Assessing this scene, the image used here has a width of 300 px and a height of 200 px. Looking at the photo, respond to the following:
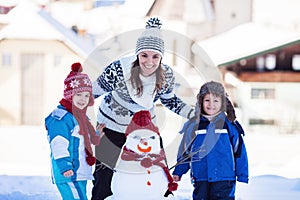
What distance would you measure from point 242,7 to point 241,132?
1201cm

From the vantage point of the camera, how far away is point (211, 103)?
2.63 meters

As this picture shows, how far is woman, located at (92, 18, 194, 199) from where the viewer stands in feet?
8.59

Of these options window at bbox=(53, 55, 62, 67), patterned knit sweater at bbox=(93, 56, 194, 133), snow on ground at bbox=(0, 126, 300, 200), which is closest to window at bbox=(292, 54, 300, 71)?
snow on ground at bbox=(0, 126, 300, 200)

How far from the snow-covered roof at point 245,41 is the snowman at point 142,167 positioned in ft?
22.5

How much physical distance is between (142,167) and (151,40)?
632mm

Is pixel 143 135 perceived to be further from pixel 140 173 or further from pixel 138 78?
pixel 138 78

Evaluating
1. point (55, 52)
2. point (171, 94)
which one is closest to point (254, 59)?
point (55, 52)

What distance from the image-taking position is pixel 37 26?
1056 centimetres

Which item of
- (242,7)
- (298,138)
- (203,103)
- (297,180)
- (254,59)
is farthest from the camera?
(242,7)

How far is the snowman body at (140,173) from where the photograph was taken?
245 cm

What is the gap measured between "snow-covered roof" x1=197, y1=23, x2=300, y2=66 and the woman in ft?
21.7

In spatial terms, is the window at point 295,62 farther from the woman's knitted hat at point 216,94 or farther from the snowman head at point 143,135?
the snowman head at point 143,135

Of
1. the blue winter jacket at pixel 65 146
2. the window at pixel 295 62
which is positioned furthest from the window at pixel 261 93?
the blue winter jacket at pixel 65 146

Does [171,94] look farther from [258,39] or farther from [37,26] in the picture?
[258,39]
